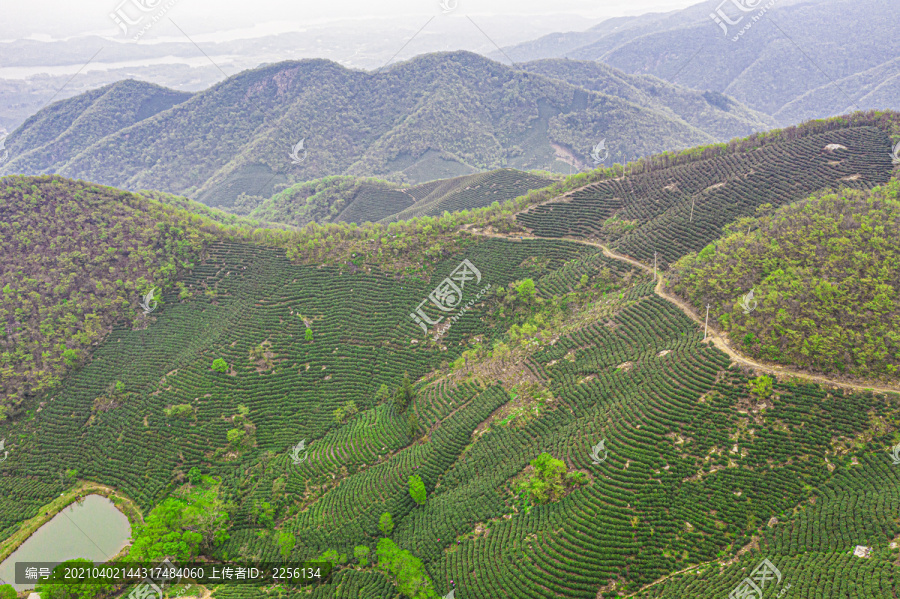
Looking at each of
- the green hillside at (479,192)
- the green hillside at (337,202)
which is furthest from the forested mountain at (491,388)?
the green hillside at (337,202)

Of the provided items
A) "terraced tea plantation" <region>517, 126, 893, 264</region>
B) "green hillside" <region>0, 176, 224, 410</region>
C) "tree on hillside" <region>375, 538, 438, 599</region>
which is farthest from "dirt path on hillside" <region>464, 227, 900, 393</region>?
"green hillside" <region>0, 176, 224, 410</region>

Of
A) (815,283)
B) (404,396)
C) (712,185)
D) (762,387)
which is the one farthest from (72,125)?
(815,283)

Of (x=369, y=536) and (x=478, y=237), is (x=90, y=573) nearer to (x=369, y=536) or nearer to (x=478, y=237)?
Answer: (x=369, y=536)

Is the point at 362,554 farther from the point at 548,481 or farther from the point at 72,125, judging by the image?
the point at 72,125

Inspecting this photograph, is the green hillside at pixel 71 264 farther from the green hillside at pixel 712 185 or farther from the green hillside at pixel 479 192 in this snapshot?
A: the green hillside at pixel 712 185

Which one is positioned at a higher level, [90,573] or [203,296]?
[203,296]

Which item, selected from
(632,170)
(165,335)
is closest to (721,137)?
(632,170)
